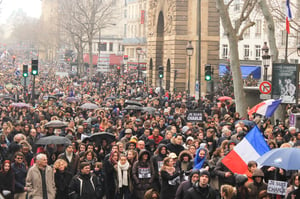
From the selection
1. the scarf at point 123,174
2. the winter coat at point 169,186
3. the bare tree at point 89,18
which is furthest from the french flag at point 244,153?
the bare tree at point 89,18

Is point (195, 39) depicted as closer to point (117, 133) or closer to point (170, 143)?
point (117, 133)

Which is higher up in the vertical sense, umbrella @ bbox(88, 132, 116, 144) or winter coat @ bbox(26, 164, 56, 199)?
umbrella @ bbox(88, 132, 116, 144)

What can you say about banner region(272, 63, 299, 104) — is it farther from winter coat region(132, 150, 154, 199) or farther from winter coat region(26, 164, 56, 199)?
winter coat region(26, 164, 56, 199)

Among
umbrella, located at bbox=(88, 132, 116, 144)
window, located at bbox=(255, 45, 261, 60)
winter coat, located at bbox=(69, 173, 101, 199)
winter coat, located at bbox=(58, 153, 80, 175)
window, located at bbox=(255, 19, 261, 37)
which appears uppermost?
window, located at bbox=(255, 19, 261, 37)

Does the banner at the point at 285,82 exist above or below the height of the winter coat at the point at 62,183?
above

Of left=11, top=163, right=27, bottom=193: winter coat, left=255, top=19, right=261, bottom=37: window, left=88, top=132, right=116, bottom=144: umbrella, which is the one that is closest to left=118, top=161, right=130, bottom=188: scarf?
left=11, top=163, right=27, bottom=193: winter coat

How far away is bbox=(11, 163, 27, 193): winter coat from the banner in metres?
12.6

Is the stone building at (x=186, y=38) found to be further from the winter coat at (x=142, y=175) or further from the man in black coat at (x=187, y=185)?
the man in black coat at (x=187, y=185)

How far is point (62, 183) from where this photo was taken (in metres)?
13.2

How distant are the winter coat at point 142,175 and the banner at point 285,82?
1158 centimetres

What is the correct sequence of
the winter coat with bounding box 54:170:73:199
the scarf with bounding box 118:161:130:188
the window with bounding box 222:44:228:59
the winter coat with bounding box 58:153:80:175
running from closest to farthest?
the winter coat with bounding box 54:170:73:199 < the scarf with bounding box 118:161:130:188 < the winter coat with bounding box 58:153:80:175 < the window with bounding box 222:44:228:59

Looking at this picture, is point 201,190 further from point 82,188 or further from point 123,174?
point 123,174

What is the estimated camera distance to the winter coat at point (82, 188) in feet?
41.9

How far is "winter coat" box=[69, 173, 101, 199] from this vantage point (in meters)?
12.8
